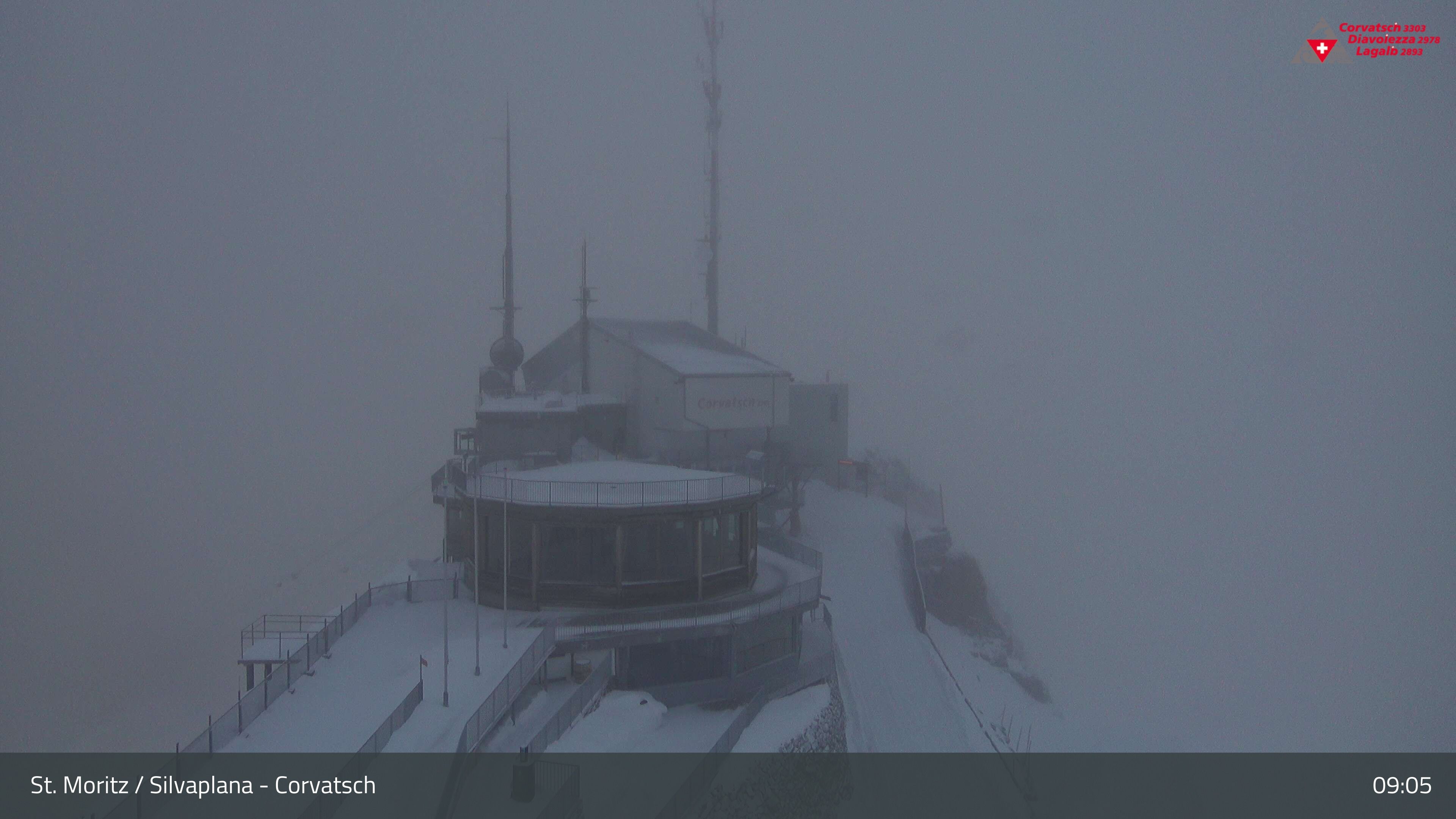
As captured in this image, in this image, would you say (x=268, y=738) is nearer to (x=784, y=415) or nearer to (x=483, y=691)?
(x=483, y=691)

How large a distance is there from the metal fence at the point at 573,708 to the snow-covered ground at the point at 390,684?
133cm

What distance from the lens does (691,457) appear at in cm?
3694

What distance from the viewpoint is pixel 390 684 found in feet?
55.6

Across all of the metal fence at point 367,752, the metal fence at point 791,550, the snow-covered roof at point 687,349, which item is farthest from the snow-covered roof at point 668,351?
the metal fence at point 367,752

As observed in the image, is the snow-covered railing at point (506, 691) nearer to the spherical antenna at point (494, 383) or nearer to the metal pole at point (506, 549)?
the metal pole at point (506, 549)

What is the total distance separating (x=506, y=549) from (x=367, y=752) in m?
7.63

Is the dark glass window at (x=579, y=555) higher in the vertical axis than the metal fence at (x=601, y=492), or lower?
lower

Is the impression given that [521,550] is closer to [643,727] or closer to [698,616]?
[698,616]

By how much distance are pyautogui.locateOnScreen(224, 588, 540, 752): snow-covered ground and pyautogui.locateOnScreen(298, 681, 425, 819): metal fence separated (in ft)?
0.45

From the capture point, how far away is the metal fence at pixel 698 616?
19.8 metres
